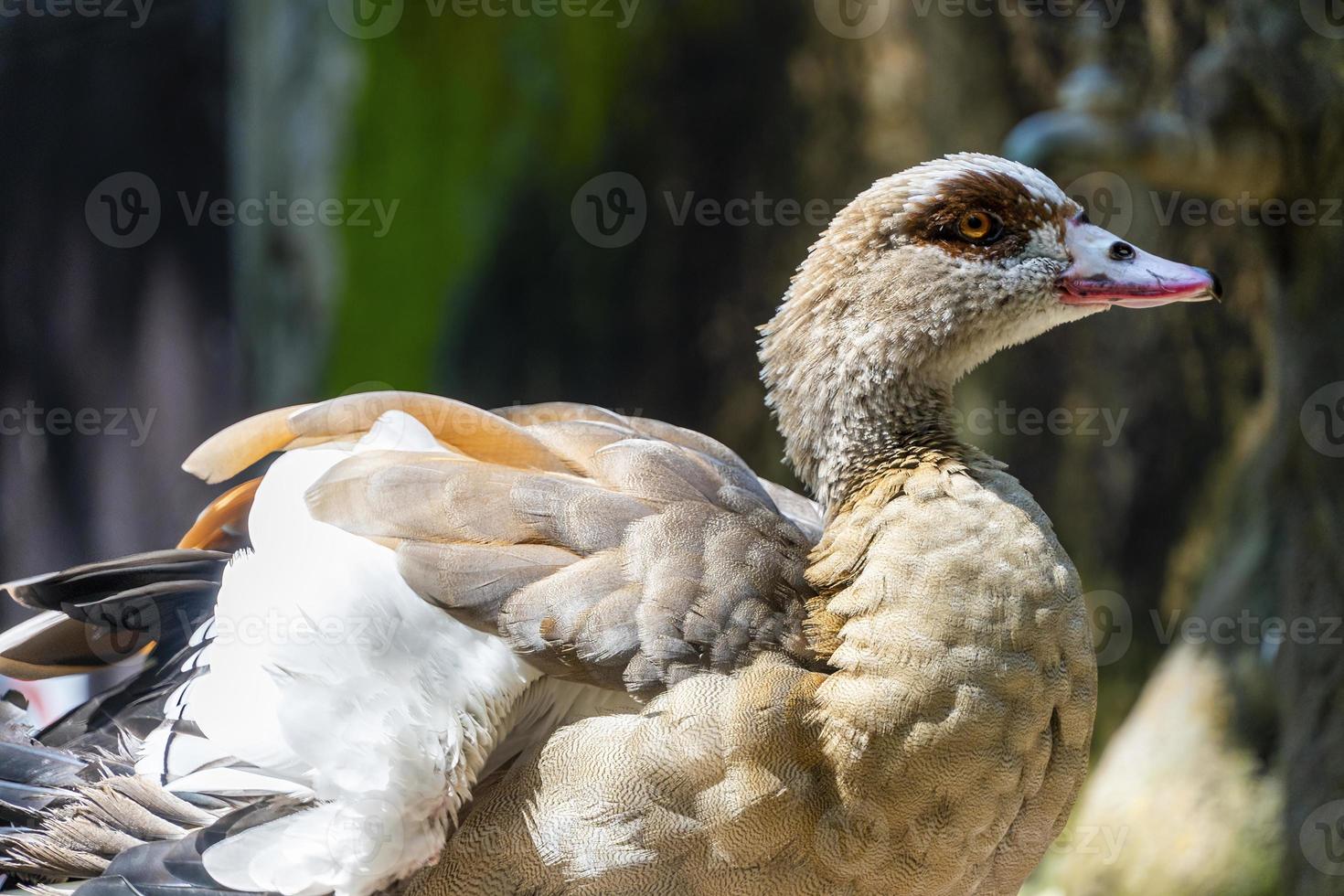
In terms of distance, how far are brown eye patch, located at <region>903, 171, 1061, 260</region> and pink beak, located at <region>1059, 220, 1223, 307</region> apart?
0.07 metres

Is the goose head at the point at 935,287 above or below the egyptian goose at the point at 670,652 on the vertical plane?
above

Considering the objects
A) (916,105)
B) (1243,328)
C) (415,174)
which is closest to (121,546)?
(415,174)

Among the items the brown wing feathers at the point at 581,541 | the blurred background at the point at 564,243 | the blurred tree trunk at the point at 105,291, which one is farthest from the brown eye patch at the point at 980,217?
the blurred tree trunk at the point at 105,291

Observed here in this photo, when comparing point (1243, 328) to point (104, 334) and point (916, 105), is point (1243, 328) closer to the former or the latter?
point (916, 105)

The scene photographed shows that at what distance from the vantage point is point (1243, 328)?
3.88 m

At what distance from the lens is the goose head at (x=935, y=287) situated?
71.8 inches

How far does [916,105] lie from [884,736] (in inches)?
113

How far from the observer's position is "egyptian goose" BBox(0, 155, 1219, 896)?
1.62 metres

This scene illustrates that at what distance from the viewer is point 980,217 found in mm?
1832

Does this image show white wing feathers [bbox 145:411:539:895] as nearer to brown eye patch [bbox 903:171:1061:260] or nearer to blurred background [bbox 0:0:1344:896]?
brown eye patch [bbox 903:171:1061:260]

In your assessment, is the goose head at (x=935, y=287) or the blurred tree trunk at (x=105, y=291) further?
the blurred tree trunk at (x=105, y=291)

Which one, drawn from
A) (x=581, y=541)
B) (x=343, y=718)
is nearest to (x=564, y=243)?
(x=581, y=541)

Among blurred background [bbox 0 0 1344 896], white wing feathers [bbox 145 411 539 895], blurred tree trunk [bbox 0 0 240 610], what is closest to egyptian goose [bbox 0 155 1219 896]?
white wing feathers [bbox 145 411 539 895]

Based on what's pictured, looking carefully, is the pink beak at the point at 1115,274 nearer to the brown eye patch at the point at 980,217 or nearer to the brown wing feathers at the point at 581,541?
the brown eye patch at the point at 980,217
